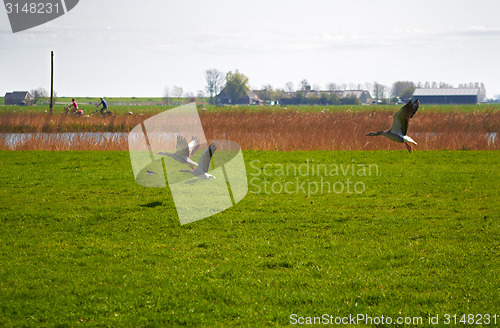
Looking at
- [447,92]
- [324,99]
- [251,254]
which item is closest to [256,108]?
[251,254]

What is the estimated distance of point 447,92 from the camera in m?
115

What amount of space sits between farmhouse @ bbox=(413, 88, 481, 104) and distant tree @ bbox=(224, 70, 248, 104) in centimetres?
3741

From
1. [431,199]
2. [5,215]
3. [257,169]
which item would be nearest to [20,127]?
[257,169]

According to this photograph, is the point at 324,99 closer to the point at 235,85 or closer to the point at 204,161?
the point at 235,85

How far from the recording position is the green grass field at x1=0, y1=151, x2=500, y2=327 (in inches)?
220

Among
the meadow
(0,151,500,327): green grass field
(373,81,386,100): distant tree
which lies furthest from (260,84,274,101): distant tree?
(0,151,500,327): green grass field

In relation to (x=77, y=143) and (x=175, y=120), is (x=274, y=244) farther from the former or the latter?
(x=175, y=120)

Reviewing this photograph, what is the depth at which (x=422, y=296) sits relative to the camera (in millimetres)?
5805

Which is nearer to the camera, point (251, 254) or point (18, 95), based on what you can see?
point (251, 254)

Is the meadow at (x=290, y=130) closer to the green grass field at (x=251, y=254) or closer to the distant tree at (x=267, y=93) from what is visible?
the green grass field at (x=251, y=254)

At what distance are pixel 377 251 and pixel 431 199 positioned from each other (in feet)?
14.9

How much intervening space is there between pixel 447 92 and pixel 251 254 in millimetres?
117624

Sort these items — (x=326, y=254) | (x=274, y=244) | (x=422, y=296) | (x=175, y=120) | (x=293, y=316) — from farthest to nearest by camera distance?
(x=175, y=120) → (x=274, y=244) → (x=326, y=254) → (x=422, y=296) → (x=293, y=316)

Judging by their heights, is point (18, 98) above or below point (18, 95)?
below
